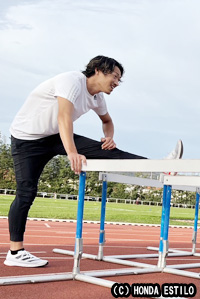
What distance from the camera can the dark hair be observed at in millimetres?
3650

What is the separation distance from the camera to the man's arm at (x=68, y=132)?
330 centimetres

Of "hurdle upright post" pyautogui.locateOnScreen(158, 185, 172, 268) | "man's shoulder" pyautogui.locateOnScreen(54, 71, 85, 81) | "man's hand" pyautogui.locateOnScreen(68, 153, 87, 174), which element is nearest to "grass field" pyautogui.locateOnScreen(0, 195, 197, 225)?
"hurdle upright post" pyautogui.locateOnScreen(158, 185, 172, 268)

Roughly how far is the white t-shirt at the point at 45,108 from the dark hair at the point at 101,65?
4.0 inches

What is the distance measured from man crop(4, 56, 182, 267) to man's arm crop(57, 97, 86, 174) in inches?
6.2

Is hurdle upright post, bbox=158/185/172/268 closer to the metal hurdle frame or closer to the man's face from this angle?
the metal hurdle frame

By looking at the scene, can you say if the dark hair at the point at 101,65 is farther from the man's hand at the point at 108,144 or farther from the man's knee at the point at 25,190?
the man's knee at the point at 25,190

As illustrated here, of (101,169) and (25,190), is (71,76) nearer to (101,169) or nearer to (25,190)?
(101,169)

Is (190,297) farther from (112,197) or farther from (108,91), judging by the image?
(112,197)

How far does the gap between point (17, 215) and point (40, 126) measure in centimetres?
73

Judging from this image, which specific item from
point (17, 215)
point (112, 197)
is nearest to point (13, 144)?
point (17, 215)

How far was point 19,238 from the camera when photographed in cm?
390

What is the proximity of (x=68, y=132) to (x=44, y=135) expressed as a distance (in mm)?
539

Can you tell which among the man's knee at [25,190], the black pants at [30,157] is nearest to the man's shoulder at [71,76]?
the black pants at [30,157]

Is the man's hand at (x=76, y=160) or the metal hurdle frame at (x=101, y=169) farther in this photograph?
the man's hand at (x=76, y=160)
